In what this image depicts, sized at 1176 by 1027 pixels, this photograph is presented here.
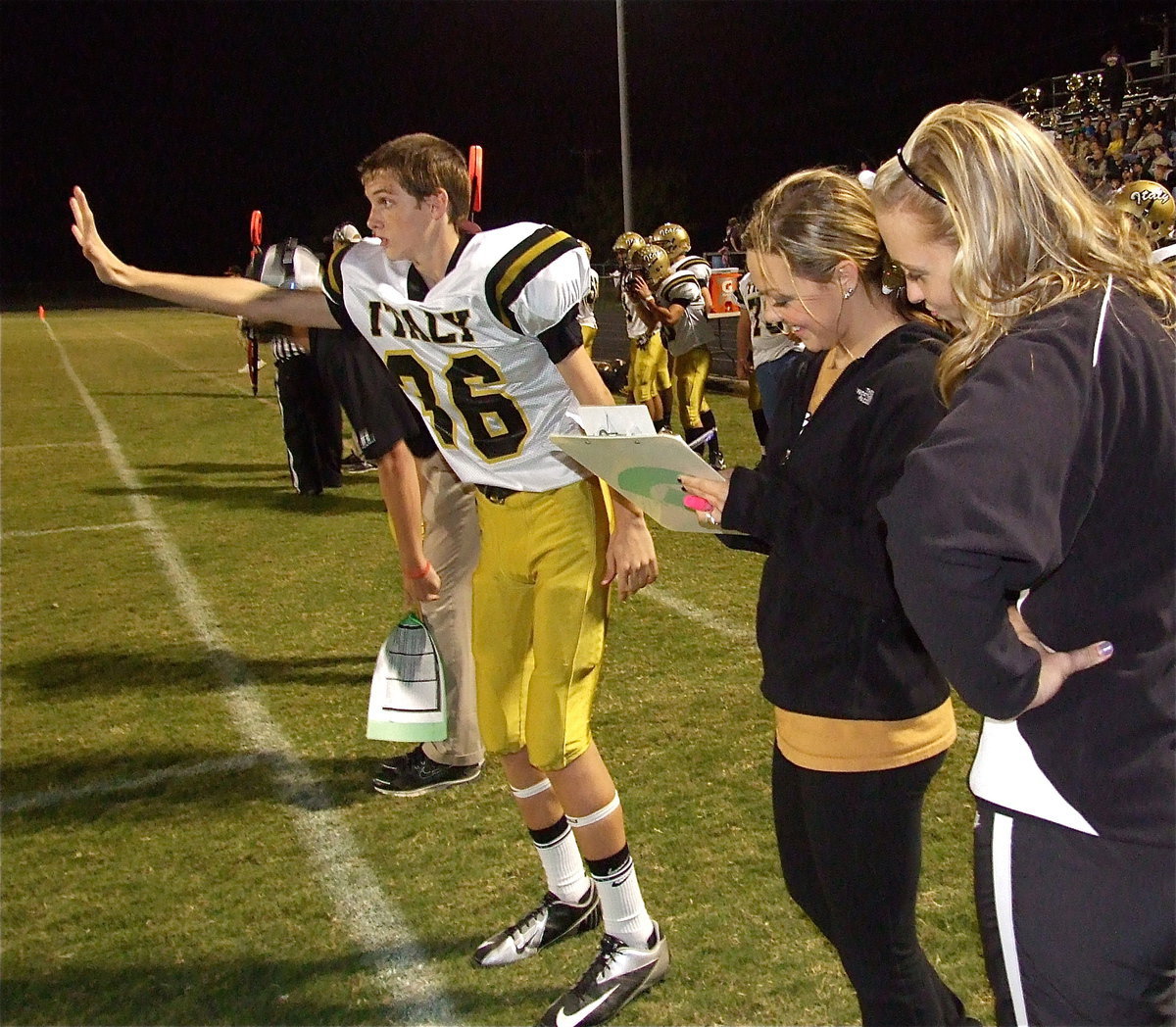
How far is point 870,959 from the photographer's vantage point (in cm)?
183

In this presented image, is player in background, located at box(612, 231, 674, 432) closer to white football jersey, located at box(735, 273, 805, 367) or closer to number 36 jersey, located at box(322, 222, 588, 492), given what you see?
white football jersey, located at box(735, 273, 805, 367)

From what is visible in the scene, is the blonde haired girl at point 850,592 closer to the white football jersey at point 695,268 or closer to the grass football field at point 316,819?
the grass football field at point 316,819

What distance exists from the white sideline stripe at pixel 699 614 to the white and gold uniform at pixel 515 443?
8.10 feet

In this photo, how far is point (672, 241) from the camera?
10.0 meters

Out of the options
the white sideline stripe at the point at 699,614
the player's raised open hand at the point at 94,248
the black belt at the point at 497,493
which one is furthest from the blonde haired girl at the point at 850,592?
the white sideline stripe at the point at 699,614

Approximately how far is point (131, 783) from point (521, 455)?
87.3 inches

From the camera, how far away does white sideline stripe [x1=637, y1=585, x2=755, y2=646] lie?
5.08m

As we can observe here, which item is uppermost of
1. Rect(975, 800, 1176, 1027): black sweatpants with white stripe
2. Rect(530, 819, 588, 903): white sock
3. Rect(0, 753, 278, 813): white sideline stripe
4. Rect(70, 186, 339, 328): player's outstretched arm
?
Rect(70, 186, 339, 328): player's outstretched arm

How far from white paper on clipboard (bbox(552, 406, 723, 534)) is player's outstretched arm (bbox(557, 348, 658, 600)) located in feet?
1.49

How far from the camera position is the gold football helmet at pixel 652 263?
9680 mm

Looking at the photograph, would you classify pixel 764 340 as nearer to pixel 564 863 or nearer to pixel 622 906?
pixel 564 863

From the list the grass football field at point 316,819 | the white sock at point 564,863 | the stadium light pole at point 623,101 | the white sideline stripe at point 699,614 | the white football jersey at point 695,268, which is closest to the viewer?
the grass football field at point 316,819

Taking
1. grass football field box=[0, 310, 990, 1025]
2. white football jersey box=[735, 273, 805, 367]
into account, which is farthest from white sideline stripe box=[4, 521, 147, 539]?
white football jersey box=[735, 273, 805, 367]

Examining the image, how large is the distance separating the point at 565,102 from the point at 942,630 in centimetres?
5427
